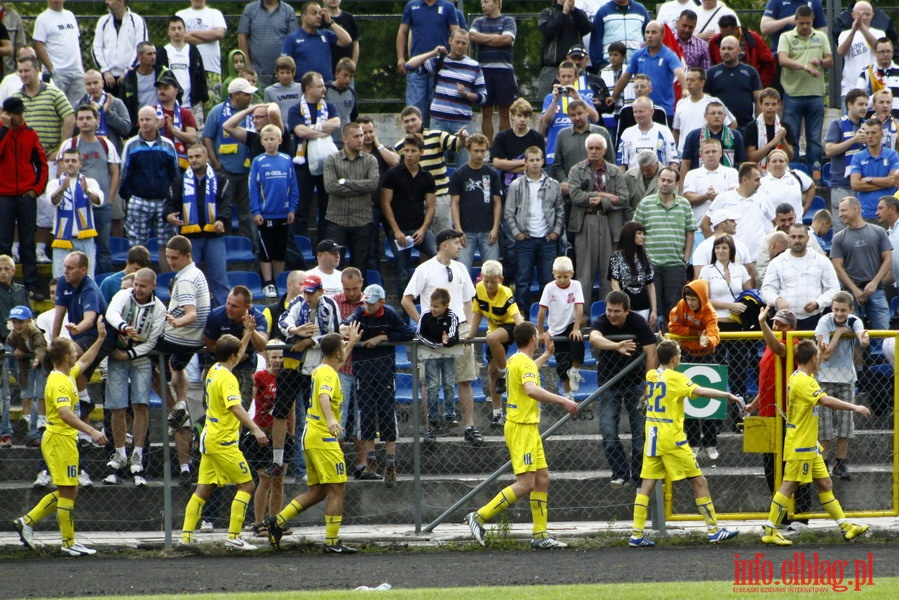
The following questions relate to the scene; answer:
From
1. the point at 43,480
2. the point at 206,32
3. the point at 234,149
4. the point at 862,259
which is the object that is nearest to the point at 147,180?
the point at 234,149

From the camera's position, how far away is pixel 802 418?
1119 centimetres

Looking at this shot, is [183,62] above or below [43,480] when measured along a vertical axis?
above

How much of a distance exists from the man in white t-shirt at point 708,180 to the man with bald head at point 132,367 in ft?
21.8

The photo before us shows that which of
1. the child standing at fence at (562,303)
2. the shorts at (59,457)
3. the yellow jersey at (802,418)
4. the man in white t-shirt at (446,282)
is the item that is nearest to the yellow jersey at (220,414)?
the shorts at (59,457)

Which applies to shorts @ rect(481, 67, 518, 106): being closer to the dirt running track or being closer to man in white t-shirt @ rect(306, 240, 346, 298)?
man in white t-shirt @ rect(306, 240, 346, 298)

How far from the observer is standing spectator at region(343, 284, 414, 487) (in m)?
11.9

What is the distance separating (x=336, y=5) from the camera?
701 inches

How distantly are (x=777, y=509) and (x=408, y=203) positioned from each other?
611 centimetres

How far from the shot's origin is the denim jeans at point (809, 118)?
17.6 metres

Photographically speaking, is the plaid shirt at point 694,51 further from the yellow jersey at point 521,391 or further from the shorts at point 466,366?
the yellow jersey at point 521,391

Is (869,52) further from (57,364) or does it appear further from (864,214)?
(57,364)

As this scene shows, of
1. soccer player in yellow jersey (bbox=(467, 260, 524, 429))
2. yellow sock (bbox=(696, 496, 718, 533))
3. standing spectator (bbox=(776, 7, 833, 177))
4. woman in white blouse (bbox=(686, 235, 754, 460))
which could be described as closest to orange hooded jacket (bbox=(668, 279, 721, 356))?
Result: woman in white blouse (bbox=(686, 235, 754, 460))

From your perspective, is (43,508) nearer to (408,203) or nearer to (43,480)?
(43,480)

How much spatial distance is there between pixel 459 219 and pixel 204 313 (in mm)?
3776
